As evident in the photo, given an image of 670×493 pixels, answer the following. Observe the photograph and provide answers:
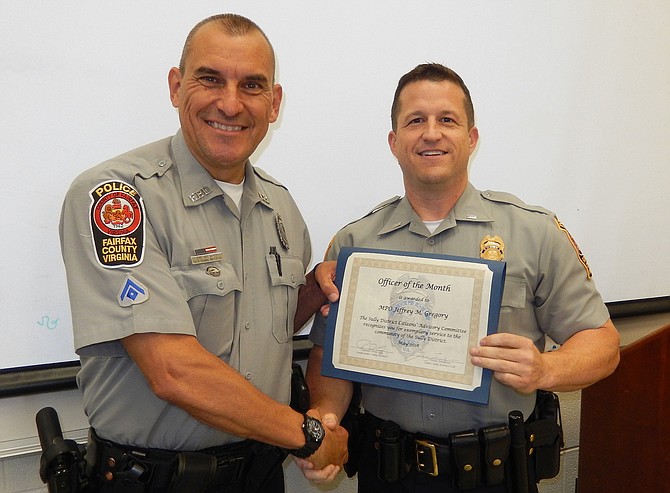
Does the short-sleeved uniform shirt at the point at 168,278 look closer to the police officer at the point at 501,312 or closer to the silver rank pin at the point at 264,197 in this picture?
the silver rank pin at the point at 264,197

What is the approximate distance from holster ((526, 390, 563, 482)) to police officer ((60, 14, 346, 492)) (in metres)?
0.51

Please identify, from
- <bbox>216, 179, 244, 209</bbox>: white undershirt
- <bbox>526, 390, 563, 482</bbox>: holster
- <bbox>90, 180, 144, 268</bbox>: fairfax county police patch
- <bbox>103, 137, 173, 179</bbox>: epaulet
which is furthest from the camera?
<bbox>526, 390, 563, 482</bbox>: holster

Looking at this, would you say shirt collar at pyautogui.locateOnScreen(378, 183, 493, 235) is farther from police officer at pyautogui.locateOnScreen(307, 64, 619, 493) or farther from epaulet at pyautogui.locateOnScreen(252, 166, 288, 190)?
epaulet at pyautogui.locateOnScreen(252, 166, 288, 190)

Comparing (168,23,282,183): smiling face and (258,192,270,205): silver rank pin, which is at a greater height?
(168,23,282,183): smiling face

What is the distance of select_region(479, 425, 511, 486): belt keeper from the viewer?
58.3 inches

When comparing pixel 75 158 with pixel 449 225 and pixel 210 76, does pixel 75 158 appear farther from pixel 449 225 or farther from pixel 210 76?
pixel 449 225

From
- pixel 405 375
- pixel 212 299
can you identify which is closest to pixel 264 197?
pixel 212 299

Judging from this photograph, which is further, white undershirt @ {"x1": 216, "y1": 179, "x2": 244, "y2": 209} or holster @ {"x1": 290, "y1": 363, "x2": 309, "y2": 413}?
holster @ {"x1": 290, "y1": 363, "x2": 309, "y2": 413}

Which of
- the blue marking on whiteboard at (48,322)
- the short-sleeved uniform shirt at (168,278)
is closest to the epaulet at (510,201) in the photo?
the short-sleeved uniform shirt at (168,278)

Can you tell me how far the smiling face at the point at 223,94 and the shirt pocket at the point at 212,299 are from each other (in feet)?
0.83

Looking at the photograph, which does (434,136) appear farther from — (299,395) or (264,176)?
(299,395)

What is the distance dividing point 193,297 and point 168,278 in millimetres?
85

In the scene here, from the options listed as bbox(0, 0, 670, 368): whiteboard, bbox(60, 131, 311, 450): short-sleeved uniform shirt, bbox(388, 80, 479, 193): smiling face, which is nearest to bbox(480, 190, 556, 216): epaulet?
bbox(388, 80, 479, 193): smiling face

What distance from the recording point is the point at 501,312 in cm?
153
